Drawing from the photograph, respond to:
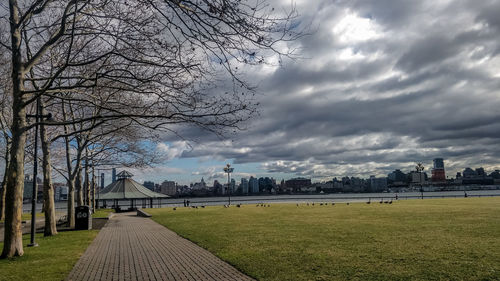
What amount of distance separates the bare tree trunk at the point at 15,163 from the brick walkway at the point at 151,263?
7.42 feet

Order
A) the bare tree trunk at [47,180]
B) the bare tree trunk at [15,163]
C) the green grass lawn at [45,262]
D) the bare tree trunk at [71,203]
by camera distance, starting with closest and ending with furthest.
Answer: the green grass lawn at [45,262]
the bare tree trunk at [15,163]
the bare tree trunk at [47,180]
the bare tree trunk at [71,203]

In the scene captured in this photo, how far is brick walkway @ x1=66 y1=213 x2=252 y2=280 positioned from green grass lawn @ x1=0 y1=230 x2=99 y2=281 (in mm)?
323

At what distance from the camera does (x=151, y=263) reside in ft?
36.1

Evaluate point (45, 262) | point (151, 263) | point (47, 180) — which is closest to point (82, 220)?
point (47, 180)

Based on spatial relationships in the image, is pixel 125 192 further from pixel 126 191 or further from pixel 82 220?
pixel 82 220

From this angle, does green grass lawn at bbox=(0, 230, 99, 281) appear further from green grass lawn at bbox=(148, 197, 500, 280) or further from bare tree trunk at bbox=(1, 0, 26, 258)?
green grass lawn at bbox=(148, 197, 500, 280)

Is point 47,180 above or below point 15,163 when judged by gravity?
below

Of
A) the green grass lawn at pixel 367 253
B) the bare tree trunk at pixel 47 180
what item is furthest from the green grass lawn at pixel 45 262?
the green grass lawn at pixel 367 253

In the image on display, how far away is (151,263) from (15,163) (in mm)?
5615

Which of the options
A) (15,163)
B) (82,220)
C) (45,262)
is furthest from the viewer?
(82,220)

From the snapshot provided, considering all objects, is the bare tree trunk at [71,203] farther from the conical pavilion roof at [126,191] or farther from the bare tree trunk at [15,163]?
the conical pavilion roof at [126,191]

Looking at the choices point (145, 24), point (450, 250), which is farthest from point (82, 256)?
point (450, 250)

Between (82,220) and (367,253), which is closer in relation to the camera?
(367,253)

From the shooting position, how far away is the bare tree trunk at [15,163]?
1191 centimetres
